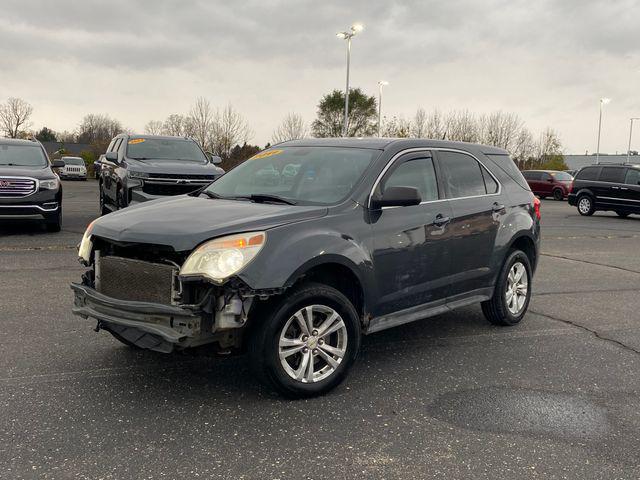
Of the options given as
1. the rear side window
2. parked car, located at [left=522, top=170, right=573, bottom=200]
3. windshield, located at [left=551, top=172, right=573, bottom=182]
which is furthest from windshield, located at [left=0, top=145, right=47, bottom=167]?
windshield, located at [left=551, top=172, right=573, bottom=182]

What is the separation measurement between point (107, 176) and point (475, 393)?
37.0ft

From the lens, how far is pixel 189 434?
3488 millimetres

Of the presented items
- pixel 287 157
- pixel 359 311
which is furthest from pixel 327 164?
pixel 359 311

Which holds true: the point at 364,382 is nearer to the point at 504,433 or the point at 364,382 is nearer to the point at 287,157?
the point at 504,433

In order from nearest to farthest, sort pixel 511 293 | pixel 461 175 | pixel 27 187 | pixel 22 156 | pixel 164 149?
pixel 461 175, pixel 511 293, pixel 27 187, pixel 22 156, pixel 164 149

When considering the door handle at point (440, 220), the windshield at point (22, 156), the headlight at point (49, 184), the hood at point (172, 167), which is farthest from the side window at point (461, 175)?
the windshield at point (22, 156)

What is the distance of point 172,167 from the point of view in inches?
475

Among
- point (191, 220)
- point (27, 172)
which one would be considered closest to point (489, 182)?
point (191, 220)

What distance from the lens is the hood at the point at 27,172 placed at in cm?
1110

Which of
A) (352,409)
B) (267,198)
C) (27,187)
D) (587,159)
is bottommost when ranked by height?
(352,409)

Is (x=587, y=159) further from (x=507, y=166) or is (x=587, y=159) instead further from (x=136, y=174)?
(x=507, y=166)

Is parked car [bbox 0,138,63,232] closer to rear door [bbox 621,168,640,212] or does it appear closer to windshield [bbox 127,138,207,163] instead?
windshield [bbox 127,138,207,163]

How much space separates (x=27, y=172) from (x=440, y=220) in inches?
354

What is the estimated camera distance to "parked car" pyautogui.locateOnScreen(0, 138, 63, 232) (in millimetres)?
11023
